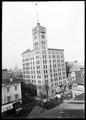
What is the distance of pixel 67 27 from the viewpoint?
1352 mm

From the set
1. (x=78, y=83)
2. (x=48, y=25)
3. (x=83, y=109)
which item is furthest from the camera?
(x=48, y=25)

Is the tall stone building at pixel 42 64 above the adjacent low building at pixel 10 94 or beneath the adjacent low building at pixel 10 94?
above

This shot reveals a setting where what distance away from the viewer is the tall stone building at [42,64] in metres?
1.37

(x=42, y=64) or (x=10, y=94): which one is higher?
(x=42, y=64)

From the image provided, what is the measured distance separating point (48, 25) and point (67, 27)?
22 cm

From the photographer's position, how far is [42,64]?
1366mm

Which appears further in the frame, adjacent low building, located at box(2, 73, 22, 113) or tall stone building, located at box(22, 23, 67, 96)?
tall stone building, located at box(22, 23, 67, 96)

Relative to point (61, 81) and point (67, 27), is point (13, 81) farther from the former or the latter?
point (67, 27)

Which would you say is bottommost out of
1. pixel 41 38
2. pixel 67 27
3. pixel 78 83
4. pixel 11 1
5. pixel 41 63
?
pixel 78 83

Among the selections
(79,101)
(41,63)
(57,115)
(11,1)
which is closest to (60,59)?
(41,63)

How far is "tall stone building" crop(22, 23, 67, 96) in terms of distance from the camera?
4.48 feet

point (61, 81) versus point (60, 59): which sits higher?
point (60, 59)

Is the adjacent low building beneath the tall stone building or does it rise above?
beneath

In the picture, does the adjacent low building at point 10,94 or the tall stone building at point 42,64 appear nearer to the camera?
the adjacent low building at point 10,94
